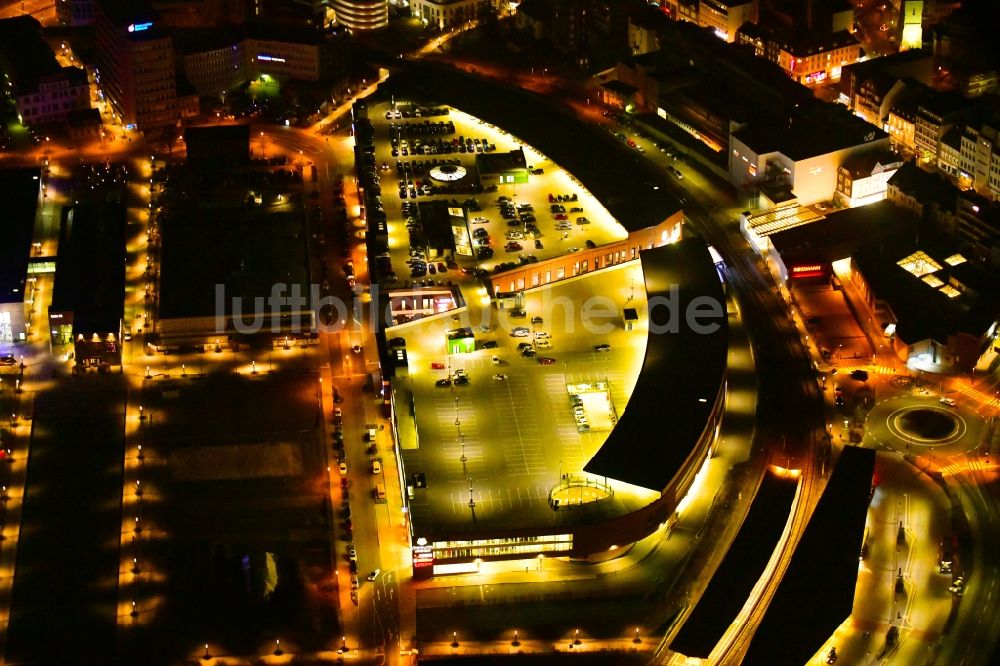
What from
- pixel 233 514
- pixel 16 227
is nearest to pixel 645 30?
pixel 16 227

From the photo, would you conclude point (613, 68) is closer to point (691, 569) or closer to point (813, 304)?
point (813, 304)

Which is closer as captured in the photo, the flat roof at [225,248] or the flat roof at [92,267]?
the flat roof at [92,267]

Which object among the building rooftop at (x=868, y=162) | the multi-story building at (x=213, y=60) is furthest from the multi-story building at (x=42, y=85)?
the building rooftop at (x=868, y=162)

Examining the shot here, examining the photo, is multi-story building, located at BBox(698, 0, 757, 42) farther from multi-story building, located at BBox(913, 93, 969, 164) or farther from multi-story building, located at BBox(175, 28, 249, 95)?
multi-story building, located at BBox(175, 28, 249, 95)

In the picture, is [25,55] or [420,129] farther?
[25,55]

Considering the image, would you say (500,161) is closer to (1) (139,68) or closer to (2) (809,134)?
(2) (809,134)

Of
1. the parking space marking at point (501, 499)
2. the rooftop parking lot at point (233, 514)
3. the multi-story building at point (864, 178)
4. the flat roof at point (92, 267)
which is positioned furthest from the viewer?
the multi-story building at point (864, 178)

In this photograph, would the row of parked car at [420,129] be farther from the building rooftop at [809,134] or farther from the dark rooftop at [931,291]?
the dark rooftop at [931,291]
